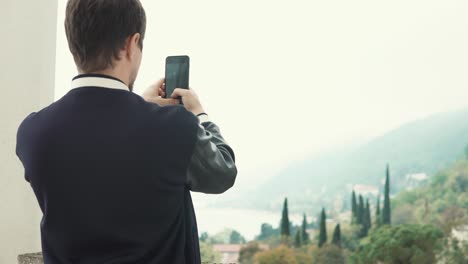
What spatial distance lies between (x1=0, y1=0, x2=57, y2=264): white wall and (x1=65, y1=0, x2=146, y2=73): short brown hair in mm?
1711

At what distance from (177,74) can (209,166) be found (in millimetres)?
202

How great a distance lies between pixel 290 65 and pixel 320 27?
0.23m

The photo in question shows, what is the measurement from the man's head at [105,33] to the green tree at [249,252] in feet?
8.25

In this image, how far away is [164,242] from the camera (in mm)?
725

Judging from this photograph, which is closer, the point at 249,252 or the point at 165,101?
the point at 165,101

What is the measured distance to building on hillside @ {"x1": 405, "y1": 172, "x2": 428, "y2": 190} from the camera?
2.78 metres

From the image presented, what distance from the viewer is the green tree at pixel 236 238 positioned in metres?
3.21

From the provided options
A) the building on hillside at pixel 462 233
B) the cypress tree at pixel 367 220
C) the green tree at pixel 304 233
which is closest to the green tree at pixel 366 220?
the cypress tree at pixel 367 220

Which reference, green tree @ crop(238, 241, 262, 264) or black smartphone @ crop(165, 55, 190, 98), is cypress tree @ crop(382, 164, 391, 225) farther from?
black smartphone @ crop(165, 55, 190, 98)

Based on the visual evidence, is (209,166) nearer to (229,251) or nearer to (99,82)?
(99,82)

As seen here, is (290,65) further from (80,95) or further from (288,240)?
(80,95)

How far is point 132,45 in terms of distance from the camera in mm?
727

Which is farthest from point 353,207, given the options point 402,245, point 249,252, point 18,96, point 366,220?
point 18,96

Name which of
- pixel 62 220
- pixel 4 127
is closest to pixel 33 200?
pixel 4 127
